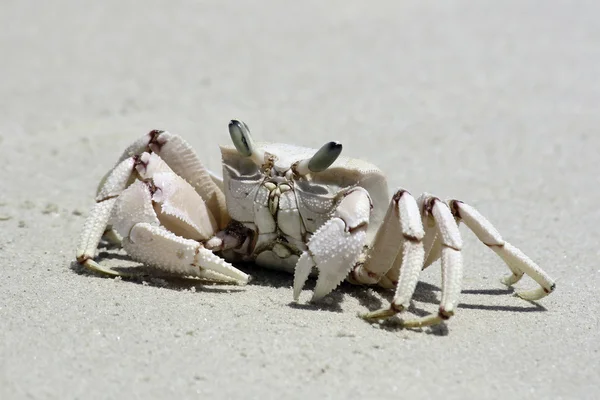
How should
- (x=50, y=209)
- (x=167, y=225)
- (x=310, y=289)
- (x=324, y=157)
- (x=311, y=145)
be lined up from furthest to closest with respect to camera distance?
(x=311, y=145)
(x=50, y=209)
(x=167, y=225)
(x=310, y=289)
(x=324, y=157)

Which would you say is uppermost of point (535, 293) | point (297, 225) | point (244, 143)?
point (244, 143)

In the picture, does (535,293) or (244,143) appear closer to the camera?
(244,143)

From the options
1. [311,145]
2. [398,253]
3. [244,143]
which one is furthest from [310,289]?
[311,145]

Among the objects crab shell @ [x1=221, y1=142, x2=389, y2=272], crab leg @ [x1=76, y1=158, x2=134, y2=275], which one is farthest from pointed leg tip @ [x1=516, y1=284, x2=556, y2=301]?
crab leg @ [x1=76, y1=158, x2=134, y2=275]

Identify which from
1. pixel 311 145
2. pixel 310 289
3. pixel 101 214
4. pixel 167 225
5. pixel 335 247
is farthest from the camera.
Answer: pixel 311 145

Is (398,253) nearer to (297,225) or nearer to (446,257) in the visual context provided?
(446,257)
